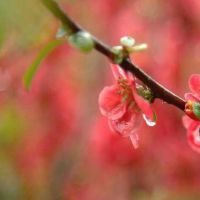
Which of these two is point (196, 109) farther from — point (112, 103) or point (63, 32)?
point (63, 32)

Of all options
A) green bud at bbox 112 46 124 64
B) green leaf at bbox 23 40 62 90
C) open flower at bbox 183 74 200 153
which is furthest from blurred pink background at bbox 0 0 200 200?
green bud at bbox 112 46 124 64

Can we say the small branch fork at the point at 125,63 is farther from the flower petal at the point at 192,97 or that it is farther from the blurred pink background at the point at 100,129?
the blurred pink background at the point at 100,129

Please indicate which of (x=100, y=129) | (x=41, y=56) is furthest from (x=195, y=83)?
(x=100, y=129)

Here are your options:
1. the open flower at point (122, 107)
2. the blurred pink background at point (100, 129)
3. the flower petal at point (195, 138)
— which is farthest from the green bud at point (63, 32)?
the blurred pink background at point (100, 129)

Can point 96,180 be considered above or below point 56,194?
below

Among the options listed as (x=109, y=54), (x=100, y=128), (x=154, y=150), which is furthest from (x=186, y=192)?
(x=109, y=54)

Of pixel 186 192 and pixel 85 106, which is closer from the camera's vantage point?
pixel 186 192

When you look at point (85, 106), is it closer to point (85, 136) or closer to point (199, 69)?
point (85, 136)

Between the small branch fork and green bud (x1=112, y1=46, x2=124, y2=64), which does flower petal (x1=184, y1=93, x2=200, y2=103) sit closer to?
the small branch fork
